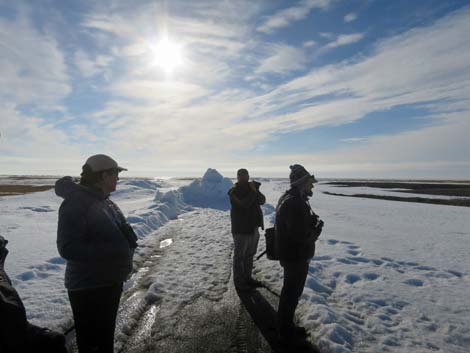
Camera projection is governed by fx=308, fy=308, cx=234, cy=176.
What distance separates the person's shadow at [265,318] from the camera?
4270 millimetres

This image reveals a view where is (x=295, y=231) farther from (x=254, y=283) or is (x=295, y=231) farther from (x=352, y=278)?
(x=352, y=278)

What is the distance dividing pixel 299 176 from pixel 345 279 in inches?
153

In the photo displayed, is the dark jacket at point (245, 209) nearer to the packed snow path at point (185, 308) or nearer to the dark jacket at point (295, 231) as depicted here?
the packed snow path at point (185, 308)

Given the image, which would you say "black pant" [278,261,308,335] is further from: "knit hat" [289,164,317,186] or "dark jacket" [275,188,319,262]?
"knit hat" [289,164,317,186]

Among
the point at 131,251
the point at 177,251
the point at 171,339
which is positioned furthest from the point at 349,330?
the point at 177,251

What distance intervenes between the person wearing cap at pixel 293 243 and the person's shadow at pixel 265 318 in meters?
0.14

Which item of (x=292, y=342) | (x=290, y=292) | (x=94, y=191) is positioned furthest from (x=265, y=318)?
(x=94, y=191)

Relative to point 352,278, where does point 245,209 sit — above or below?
above

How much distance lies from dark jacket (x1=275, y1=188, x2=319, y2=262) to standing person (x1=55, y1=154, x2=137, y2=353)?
214 centimetres

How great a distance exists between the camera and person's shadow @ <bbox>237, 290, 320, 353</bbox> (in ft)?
14.0

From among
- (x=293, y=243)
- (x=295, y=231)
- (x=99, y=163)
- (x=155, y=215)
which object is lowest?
(x=155, y=215)

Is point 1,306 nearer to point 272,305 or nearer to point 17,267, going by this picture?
point 272,305

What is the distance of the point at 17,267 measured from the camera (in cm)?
723

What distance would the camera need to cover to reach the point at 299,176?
461 cm
